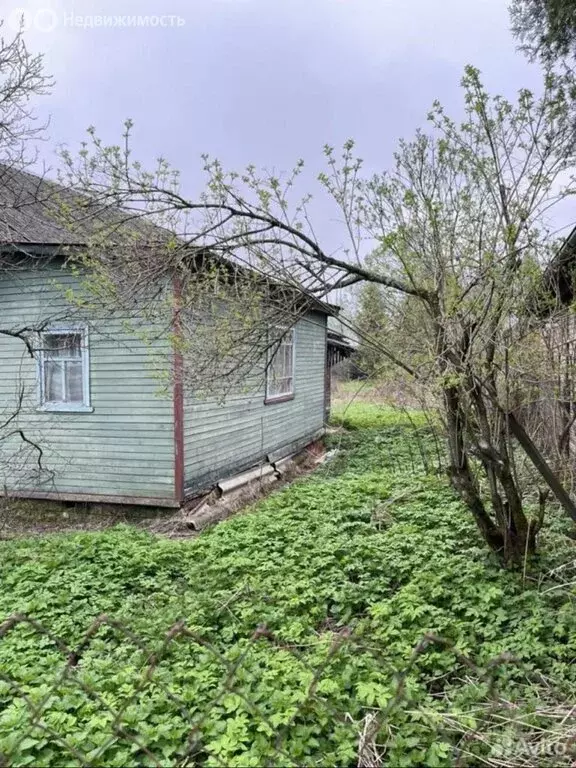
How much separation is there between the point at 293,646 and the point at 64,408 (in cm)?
592

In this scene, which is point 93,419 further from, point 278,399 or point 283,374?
point 283,374

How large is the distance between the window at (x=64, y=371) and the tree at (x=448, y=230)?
11.8 feet

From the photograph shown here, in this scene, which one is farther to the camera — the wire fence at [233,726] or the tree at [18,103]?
the tree at [18,103]

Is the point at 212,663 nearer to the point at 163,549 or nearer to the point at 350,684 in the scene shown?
the point at 350,684

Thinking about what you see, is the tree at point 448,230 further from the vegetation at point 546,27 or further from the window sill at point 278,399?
the window sill at point 278,399

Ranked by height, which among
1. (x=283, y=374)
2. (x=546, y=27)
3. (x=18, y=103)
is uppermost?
(x=546, y=27)

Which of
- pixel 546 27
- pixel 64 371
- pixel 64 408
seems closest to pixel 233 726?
pixel 64 408

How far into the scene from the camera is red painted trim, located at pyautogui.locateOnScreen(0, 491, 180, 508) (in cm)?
717

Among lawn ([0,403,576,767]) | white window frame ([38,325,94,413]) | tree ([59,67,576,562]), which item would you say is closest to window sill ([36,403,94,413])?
white window frame ([38,325,94,413])

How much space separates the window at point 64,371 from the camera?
741 centimetres

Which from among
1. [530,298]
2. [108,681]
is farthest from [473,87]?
[108,681]

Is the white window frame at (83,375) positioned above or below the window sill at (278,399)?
above

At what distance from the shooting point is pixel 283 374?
11.0m

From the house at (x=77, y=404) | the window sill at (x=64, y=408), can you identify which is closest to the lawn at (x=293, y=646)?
the house at (x=77, y=404)
